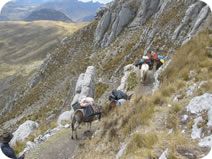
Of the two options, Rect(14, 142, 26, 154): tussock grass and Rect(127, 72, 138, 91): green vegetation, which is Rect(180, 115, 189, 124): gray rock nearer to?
Rect(14, 142, 26, 154): tussock grass

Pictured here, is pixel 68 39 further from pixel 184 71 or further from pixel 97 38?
pixel 184 71

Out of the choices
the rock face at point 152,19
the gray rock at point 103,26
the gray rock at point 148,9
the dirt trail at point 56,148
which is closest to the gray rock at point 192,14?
the rock face at point 152,19

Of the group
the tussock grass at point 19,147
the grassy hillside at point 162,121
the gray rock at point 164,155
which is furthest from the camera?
the tussock grass at point 19,147

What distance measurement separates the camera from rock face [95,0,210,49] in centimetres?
4794

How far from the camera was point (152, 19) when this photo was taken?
232ft

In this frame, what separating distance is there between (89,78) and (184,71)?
23746mm

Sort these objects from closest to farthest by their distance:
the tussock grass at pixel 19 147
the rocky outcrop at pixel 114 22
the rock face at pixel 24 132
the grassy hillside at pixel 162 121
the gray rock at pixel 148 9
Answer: the grassy hillside at pixel 162 121 < the tussock grass at pixel 19 147 < the rock face at pixel 24 132 < the gray rock at pixel 148 9 < the rocky outcrop at pixel 114 22

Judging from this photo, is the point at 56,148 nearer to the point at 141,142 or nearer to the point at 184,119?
the point at 141,142

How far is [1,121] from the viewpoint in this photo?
79.0 m

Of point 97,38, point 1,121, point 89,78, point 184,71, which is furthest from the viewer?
point 97,38

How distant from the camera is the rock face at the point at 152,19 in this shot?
47.9m

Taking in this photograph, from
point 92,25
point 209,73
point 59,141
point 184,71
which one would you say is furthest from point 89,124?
point 92,25

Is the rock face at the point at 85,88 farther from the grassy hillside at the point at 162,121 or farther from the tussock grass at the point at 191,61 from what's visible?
the grassy hillside at the point at 162,121

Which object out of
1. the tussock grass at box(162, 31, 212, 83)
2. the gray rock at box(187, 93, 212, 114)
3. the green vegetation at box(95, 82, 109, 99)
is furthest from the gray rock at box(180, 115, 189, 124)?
the green vegetation at box(95, 82, 109, 99)
